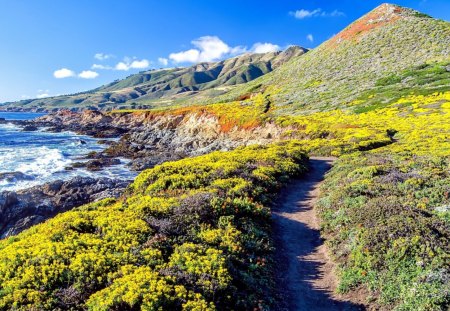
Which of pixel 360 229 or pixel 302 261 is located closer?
pixel 302 261

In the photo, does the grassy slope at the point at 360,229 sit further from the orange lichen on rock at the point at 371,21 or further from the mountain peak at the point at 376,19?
the orange lichen on rock at the point at 371,21

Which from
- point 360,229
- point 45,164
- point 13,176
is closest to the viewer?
point 360,229

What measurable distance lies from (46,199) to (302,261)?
101 feet

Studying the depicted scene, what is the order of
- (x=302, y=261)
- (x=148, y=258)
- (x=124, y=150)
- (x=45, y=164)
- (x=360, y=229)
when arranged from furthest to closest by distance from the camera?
(x=124, y=150)
(x=45, y=164)
(x=360, y=229)
(x=302, y=261)
(x=148, y=258)

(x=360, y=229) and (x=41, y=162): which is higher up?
(x=360, y=229)

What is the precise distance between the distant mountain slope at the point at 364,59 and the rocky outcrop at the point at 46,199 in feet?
169

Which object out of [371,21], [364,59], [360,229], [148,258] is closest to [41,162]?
[148,258]

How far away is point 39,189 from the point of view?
Result: 39.4 m

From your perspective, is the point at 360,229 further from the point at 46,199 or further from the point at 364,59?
the point at 364,59

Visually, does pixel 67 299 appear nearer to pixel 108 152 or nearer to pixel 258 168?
pixel 258 168

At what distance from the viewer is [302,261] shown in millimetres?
15055

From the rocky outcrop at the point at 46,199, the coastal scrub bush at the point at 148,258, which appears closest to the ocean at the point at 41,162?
the rocky outcrop at the point at 46,199

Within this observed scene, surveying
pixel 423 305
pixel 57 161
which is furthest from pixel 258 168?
pixel 57 161

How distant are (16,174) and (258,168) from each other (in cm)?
3931
